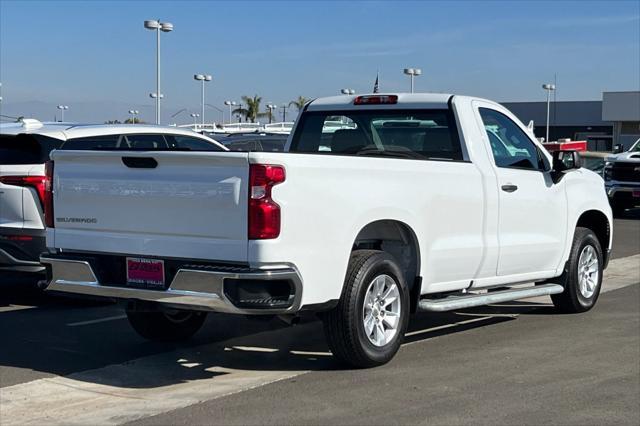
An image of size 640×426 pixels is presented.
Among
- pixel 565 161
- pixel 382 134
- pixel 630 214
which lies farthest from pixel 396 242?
pixel 630 214

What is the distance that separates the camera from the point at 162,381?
6492 mm

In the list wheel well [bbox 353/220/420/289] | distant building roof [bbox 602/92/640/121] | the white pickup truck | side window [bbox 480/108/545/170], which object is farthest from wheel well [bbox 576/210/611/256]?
distant building roof [bbox 602/92/640/121]

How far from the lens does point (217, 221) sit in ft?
19.4

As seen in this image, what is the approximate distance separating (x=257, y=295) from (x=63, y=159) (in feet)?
6.21

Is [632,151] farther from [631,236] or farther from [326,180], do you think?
[326,180]

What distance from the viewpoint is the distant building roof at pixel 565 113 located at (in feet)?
252

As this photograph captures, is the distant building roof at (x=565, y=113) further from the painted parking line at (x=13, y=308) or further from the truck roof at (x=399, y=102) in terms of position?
the painted parking line at (x=13, y=308)

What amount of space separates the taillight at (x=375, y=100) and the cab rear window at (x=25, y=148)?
9.83 ft

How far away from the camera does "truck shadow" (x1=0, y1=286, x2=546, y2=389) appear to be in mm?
6781

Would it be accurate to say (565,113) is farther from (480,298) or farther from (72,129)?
(480,298)

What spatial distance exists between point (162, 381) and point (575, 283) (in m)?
4.55

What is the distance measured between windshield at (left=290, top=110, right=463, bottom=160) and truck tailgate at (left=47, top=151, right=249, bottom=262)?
7.31ft

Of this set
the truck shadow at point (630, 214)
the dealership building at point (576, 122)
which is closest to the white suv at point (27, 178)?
the truck shadow at point (630, 214)

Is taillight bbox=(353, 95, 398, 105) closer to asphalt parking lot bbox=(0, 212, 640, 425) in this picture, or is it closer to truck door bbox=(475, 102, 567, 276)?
truck door bbox=(475, 102, 567, 276)
